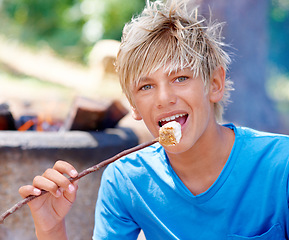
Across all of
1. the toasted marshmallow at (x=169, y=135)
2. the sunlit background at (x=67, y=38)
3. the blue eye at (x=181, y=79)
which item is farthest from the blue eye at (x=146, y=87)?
the sunlit background at (x=67, y=38)

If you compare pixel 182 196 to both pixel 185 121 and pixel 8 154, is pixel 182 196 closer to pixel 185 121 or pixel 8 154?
pixel 185 121

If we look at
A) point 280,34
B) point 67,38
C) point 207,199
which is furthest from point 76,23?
point 207,199

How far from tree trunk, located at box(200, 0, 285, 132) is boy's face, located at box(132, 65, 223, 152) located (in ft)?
15.6

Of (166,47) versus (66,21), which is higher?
(66,21)

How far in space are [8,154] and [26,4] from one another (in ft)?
38.0

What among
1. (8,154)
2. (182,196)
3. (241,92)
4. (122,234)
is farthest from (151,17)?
(241,92)

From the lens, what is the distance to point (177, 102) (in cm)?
177

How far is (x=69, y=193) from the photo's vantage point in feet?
5.86

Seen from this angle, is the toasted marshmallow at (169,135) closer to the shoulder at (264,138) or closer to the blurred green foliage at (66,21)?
the shoulder at (264,138)

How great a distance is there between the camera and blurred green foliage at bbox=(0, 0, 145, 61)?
1047 centimetres

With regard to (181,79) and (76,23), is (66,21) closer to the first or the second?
(76,23)

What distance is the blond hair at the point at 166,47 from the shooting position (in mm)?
1830

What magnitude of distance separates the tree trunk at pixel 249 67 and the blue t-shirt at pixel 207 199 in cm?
468

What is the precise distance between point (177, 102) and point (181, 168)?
0.34m
